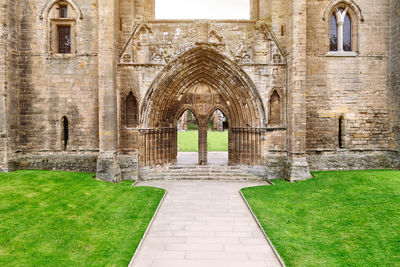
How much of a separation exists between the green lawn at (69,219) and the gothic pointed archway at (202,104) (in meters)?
3.21

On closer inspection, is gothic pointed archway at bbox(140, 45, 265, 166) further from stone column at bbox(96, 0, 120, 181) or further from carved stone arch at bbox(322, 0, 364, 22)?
carved stone arch at bbox(322, 0, 364, 22)

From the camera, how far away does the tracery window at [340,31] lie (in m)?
Answer: 13.5

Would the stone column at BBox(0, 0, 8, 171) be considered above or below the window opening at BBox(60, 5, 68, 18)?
below

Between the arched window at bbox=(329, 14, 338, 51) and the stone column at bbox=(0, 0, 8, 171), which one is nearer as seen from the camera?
the stone column at bbox=(0, 0, 8, 171)

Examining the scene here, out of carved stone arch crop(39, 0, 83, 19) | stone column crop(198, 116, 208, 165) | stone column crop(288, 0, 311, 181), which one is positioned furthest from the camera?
stone column crop(198, 116, 208, 165)

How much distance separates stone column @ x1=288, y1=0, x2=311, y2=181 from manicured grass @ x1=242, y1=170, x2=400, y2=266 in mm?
930

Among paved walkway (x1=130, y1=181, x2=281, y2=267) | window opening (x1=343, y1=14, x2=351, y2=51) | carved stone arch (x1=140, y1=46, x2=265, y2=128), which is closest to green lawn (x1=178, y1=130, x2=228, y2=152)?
carved stone arch (x1=140, y1=46, x2=265, y2=128)

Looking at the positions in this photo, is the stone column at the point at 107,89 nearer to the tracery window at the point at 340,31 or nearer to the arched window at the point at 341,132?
the tracery window at the point at 340,31

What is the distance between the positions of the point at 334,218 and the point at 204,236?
13.1 feet

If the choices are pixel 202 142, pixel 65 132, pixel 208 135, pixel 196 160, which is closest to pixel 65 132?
pixel 65 132

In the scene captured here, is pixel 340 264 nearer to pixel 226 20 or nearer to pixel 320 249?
pixel 320 249

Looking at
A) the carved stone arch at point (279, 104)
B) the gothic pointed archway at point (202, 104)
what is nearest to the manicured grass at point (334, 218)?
the carved stone arch at point (279, 104)

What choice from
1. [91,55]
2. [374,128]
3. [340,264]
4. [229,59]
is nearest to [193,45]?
[229,59]

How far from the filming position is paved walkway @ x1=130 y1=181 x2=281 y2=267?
5.97 meters
